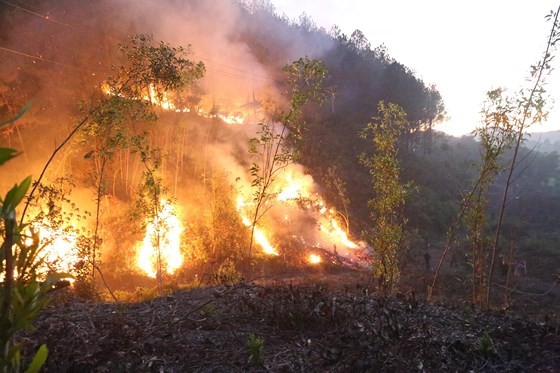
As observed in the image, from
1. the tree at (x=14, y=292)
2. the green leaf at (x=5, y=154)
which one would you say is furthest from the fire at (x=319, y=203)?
the green leaf at (x=5, y=154)

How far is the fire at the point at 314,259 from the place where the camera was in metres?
17.7

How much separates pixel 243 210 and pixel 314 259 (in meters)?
4.59

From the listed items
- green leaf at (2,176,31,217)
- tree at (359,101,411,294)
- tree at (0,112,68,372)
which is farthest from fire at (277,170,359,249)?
green leaf at (2,176,31,217)

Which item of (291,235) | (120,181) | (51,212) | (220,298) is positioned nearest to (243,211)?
(291,235)

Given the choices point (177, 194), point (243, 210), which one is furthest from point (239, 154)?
point (243, 210)

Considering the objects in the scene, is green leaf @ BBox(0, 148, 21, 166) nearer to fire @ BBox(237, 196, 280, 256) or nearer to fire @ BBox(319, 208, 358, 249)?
fire @ BBox(237, 196, 280, 256)

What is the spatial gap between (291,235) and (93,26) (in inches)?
736

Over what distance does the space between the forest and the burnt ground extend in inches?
1.0

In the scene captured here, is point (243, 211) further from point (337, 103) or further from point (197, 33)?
point (337, 103)

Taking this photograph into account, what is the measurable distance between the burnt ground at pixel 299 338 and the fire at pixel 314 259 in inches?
500

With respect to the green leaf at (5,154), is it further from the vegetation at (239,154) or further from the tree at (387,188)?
the tree at (387,188)

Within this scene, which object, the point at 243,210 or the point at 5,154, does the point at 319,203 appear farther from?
the point at 5,154

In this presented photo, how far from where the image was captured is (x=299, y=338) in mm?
3979

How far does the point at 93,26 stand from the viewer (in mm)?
23875
